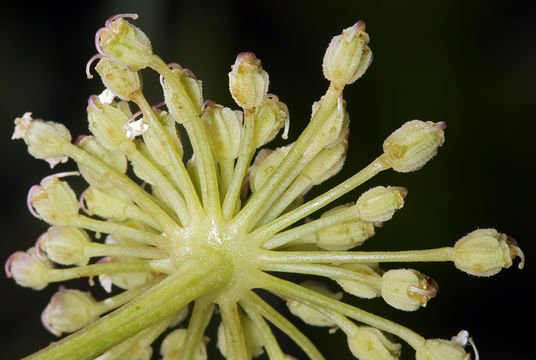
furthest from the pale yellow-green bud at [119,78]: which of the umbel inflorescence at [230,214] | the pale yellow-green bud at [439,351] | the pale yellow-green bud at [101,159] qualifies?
the pale yellow-green bud at [439,351]

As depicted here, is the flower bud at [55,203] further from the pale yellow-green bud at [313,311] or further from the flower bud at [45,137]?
the pale yellow-green bud at [313,311]

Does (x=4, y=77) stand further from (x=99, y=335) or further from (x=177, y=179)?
(x=99, y=335)

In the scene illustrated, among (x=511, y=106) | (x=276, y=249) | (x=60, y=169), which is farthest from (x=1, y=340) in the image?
(x=511, y=106)

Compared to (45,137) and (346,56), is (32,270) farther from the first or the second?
(346,56)

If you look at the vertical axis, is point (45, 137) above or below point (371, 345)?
above

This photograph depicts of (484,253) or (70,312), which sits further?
(70,312)

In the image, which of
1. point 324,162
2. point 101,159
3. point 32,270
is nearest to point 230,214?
point 324,162
